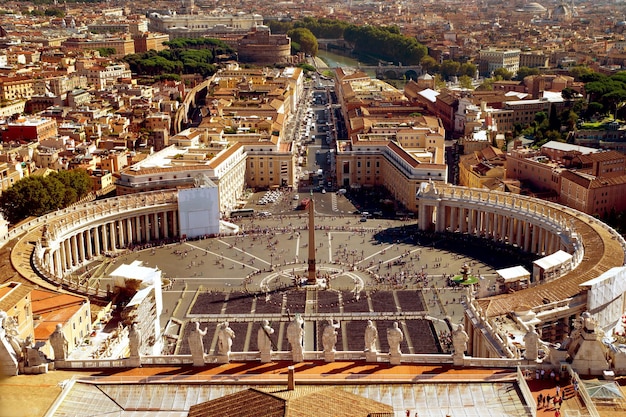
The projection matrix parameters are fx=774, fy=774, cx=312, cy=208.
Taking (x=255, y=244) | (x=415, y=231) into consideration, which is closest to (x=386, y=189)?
(x=415, y=231)

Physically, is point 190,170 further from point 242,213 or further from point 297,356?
point 297,356

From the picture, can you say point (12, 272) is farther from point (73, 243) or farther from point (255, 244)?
point (255, 244)

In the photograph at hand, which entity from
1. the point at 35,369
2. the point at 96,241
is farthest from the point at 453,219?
the point at 35,369

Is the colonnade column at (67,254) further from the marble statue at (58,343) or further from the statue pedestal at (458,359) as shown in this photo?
the statue pedestal at (458,359)

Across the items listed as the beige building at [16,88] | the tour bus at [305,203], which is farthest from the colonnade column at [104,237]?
the beige building at [16,88]

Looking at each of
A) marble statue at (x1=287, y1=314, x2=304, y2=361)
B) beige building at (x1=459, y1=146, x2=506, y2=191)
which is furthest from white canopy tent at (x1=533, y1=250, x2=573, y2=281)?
marble statue at (x1=287, y1=314, x2=304, y2=361)

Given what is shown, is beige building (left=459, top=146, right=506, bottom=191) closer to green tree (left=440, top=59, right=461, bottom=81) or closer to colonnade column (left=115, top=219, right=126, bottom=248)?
colonnade column (left=115, top=219, right=126, bottom=248)

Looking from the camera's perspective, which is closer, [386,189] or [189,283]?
[189,283]
